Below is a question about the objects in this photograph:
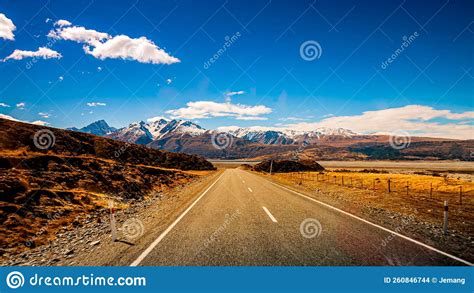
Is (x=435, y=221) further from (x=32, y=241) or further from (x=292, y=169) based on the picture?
(x=292, y=169)

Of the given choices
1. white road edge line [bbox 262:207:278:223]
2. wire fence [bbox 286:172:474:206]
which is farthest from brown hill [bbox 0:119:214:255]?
wire fence [bbox 286:172:474:206]

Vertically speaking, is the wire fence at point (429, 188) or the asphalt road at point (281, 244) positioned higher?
the wire fence at point (429, 188)

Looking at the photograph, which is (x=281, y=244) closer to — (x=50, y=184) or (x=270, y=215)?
(x=270, y=215)

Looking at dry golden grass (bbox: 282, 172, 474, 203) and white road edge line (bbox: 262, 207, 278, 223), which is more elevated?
dry golden grass (bbox: 282, 172, 474, 203)

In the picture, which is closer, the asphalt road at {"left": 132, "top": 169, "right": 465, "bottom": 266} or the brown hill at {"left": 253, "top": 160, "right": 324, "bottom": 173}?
the asphalt road at {"left": 132, "top": 169, "right": 465, "bottom": 266}

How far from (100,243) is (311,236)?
5.90m

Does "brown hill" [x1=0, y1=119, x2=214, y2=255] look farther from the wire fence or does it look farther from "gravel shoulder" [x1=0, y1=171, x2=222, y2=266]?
the wire fence

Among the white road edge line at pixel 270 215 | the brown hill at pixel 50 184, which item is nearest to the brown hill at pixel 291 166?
the brown hill at pixel 50 184

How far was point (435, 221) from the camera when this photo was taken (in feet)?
34.8

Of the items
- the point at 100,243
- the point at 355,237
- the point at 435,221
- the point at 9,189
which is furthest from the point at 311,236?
the point at 9,189

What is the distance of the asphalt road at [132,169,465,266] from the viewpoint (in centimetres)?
568

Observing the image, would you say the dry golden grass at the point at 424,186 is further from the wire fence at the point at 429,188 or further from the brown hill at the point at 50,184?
the brown hill at the point at 50,184

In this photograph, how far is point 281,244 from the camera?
6684mm

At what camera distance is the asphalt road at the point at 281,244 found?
5.68 m
